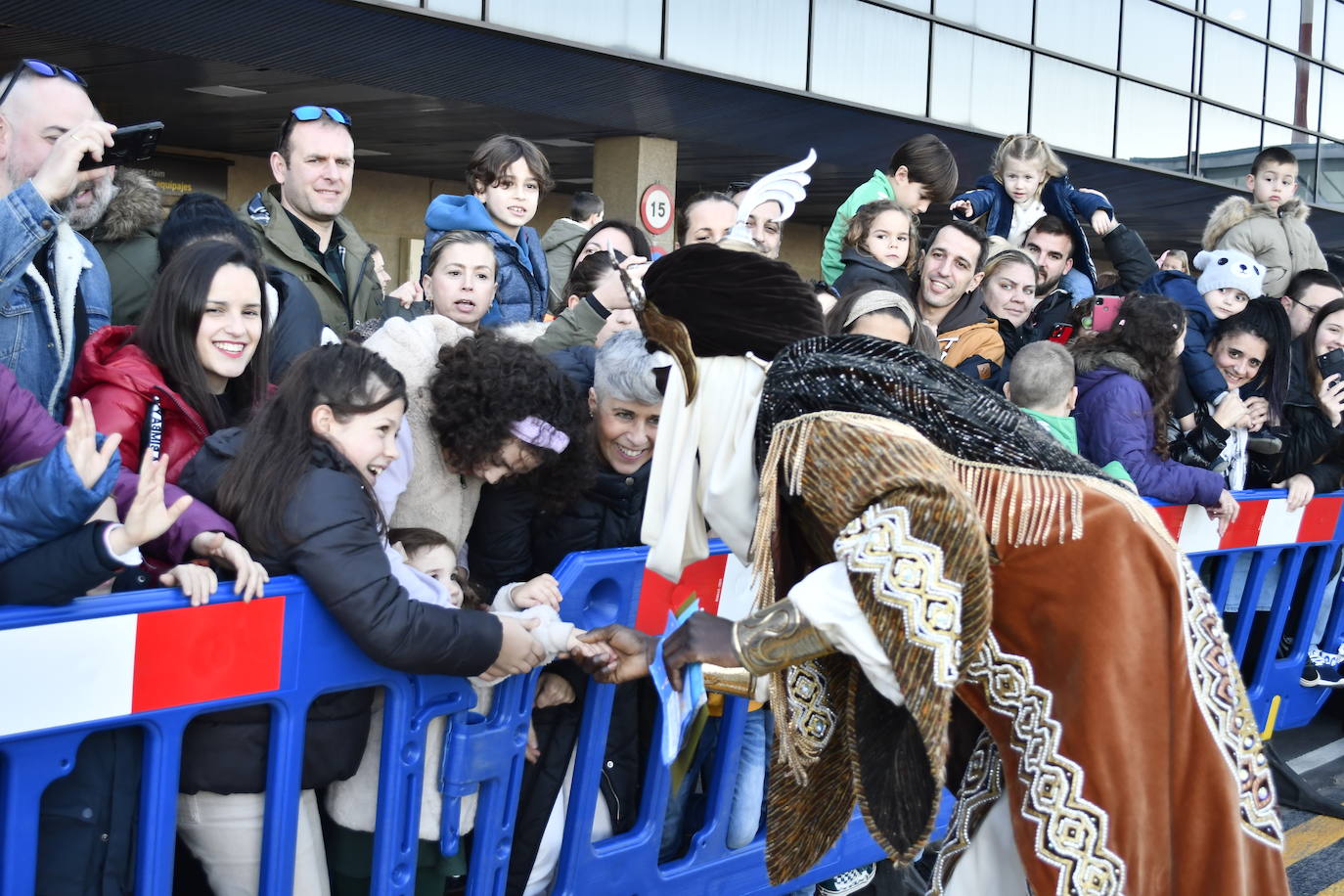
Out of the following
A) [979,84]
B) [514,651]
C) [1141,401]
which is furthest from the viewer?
[979,84]

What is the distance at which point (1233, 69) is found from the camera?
1844 cm

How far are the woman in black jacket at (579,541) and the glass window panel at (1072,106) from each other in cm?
1371

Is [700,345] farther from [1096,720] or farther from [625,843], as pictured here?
[625,843]

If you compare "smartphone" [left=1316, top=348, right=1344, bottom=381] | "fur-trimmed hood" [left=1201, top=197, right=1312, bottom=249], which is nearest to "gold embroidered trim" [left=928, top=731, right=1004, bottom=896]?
"smartphone" [left=1316, top=348, right=1344, bottom=381]

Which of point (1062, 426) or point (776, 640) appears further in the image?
point (1062, 426)

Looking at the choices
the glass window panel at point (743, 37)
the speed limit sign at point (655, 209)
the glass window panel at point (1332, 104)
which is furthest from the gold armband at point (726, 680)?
the glass window panel at point (1332, 104)

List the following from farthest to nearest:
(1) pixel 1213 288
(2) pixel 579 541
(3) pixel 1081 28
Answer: (3) pixel 1081 28 → (1) pixel 1213 288 → (2) pixel 579 541

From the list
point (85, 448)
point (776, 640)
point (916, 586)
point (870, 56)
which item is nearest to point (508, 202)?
point (85, 448)

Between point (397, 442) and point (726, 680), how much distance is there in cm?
98

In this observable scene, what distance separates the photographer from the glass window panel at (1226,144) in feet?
59.5

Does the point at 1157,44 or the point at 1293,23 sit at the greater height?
the point at 1293,23

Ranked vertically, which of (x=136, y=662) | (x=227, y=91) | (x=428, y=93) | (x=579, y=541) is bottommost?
(x=136, y=662)

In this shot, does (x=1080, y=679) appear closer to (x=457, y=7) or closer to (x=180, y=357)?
(x=180, y=357)

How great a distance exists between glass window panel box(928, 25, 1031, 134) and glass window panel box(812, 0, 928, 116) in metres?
0.30
